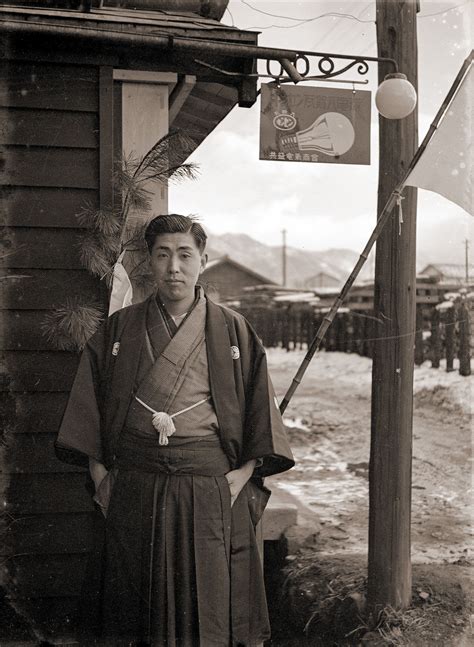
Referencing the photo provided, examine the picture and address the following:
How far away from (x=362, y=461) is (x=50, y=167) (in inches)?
205

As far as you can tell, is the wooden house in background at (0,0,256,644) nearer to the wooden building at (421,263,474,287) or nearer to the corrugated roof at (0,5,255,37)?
the corrugated roof at (0,5,255,37)

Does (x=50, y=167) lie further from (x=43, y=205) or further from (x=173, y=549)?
(x=173, y=549)

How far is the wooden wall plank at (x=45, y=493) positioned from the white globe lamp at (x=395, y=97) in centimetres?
227

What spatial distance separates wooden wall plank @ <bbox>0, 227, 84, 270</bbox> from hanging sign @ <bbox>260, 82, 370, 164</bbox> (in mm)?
991

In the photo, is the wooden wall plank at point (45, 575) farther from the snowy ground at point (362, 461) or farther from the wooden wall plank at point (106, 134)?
the snowy ground at point (362, 461)

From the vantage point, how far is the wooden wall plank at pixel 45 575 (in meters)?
3.14

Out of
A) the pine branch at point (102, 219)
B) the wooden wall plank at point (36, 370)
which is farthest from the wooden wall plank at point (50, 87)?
the wooden wall plank at point (36, 370)

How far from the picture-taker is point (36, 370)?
3137 millimetres

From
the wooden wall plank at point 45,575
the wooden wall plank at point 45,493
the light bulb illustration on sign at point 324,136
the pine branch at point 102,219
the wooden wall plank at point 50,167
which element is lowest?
the wooden wall plank at point 45,575

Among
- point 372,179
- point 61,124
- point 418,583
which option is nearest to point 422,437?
point 418,583

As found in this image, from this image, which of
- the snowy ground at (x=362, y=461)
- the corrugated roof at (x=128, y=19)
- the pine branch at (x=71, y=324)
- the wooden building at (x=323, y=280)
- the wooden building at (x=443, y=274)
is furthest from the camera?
the wooden building at (x=323, y=280)

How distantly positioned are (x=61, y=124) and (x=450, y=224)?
7.60 ft

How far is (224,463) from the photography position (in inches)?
105

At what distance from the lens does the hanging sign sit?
10.3ft
